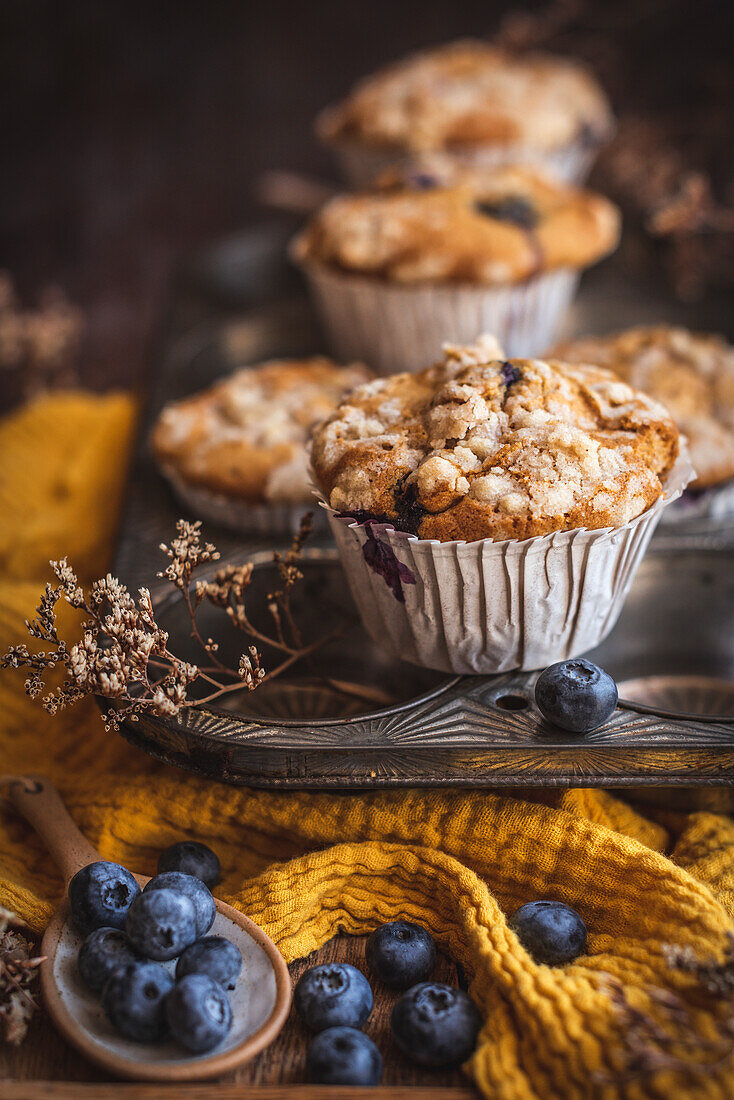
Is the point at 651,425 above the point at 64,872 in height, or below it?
above

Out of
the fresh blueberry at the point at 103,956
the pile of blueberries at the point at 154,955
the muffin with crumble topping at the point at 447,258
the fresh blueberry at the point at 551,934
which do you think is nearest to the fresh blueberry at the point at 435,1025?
the fresh blueberry at the point at 551,934

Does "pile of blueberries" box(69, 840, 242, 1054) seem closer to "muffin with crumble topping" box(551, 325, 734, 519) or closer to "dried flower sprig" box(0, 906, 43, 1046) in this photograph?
→ "dried flower sprig" box(0, 906, 43, 1046)

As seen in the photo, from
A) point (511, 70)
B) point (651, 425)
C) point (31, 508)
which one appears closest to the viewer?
point (651, 425)

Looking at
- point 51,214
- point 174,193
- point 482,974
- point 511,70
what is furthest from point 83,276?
point 482,974

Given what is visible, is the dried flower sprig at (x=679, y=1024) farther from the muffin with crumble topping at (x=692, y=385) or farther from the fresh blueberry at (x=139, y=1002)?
the muffin with crumble topping at (x=692, y=385)

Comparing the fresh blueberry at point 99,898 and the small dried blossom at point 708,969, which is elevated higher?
the fresh blueberry at point 99,898

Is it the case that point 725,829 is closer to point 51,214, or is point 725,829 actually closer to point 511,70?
point 511,70

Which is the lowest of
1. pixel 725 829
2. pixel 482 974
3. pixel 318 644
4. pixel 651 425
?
pixel 725 829
